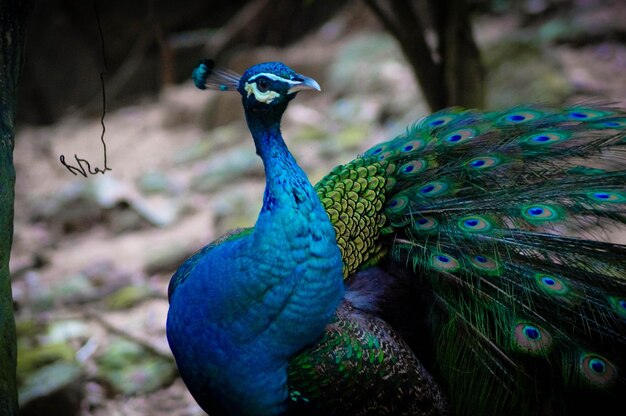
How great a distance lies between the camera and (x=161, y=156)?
873 cm

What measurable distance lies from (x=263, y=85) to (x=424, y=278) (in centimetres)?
107

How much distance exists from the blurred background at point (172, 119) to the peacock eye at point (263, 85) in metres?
0.56

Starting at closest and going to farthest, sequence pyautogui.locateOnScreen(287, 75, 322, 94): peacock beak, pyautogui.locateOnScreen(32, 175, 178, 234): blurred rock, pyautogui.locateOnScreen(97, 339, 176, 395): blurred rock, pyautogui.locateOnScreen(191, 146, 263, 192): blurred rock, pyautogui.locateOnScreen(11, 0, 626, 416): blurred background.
Answer: 1. pyautogui.locateOnScreen(287, 75, 322, 94): peacock beak
2. pyautogui.locateOnScreen(97, 339, 176, 395): blurred rock
3. pyautogui.locateOnScreen(11, 0, 626, 416): blurred background
4. pyautogui.locateOnScreen(32, 175, 178, 234): blurred rock
5. pyautogui.locateOnScreen(191, 146, 263, 192): blurred rock

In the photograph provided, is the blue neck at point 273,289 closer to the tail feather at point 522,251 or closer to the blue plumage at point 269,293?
the blue plumage at point 269,293

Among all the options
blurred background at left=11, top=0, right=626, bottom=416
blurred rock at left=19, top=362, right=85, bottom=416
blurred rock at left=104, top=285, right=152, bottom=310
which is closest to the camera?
blurred rock at left=19, top=362, right=85, bottom=416

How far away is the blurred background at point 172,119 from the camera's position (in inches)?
164

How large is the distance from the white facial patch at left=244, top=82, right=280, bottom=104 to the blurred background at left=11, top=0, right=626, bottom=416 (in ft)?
1.74

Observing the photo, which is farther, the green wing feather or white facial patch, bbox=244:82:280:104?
the green wing feather

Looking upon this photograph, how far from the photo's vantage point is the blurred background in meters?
4.18

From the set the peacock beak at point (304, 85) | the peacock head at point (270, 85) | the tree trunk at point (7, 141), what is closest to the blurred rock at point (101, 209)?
→ the tree trunk at point (7, 141)

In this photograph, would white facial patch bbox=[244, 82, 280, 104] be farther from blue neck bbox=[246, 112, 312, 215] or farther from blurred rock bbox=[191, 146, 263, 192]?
blurred rock bbox=[191, 146, 263, 192]

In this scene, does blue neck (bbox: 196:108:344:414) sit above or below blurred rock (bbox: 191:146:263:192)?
above

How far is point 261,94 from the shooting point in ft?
7.46

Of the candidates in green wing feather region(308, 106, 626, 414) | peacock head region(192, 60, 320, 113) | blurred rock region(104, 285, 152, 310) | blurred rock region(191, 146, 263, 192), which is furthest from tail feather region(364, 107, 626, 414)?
blurred rock region(191, 146, 263, 192)
